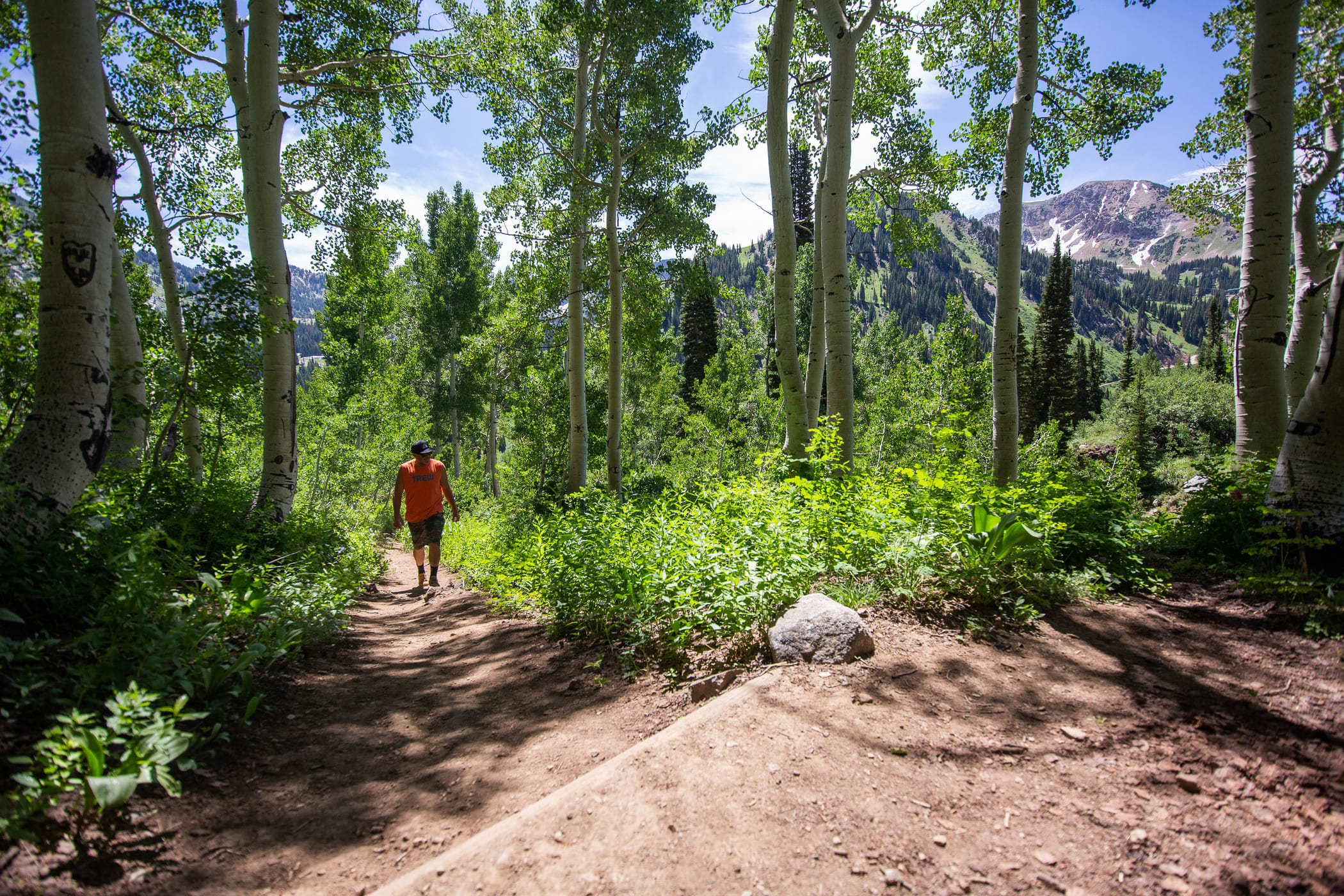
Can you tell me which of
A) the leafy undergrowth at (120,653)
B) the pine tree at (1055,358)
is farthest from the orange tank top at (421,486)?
the pine tree at (1055,358)

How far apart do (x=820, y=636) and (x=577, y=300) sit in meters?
9.32

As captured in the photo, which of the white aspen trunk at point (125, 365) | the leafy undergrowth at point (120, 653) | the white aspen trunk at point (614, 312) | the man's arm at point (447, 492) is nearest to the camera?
the leafy undergrowth at point (120, 653)

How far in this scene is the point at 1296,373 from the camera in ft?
22.8

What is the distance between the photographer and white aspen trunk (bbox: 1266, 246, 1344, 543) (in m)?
3.57

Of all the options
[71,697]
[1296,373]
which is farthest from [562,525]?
[1296,373]

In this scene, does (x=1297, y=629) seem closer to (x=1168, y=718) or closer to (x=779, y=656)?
(x=1168, y=718)

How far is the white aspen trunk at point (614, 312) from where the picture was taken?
440 inches

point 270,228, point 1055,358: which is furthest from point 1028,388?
point 270,228

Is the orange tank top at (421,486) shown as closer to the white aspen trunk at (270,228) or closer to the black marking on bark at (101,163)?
the white aspen trunk at (270,228)

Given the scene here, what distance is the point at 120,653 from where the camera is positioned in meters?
2.52

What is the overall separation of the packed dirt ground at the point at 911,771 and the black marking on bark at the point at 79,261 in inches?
111

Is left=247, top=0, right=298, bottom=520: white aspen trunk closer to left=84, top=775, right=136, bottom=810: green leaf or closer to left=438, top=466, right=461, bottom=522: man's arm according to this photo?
left=438, top=466, right=461, bottom=522: man's arm

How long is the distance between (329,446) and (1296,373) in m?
19.9

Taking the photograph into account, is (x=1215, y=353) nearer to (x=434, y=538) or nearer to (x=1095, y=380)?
(x=1095, y=380)
